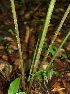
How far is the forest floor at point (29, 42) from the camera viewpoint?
1805 mm

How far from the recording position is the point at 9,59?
2.04 meters

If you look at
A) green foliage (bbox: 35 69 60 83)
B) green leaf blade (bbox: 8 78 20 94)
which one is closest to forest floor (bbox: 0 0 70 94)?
green foliage (bbox: 35 69 60 83)

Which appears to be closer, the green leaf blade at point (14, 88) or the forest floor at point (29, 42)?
the green leaf blade at point (14, 88)

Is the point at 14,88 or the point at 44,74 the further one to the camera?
the point at 44,74

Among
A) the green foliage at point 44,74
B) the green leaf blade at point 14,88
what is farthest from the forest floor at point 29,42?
the green leaf blade at point 14,88

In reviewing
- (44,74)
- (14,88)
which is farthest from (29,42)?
(14,88)

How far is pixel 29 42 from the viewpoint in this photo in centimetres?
231

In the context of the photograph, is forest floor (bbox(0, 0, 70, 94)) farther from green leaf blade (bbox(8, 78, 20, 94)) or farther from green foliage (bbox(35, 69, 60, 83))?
green leaf blade (bbox(8, 78, 20, 94))

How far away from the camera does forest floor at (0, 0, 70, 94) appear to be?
180 cm

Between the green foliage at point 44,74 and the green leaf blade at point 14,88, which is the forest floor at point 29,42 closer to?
the green foliage at point 44,74

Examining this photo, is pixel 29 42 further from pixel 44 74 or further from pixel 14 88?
pixel 14 88

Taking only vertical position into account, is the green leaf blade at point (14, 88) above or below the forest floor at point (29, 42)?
above

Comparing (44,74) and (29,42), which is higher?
(44,74)

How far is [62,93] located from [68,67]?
34 cm
